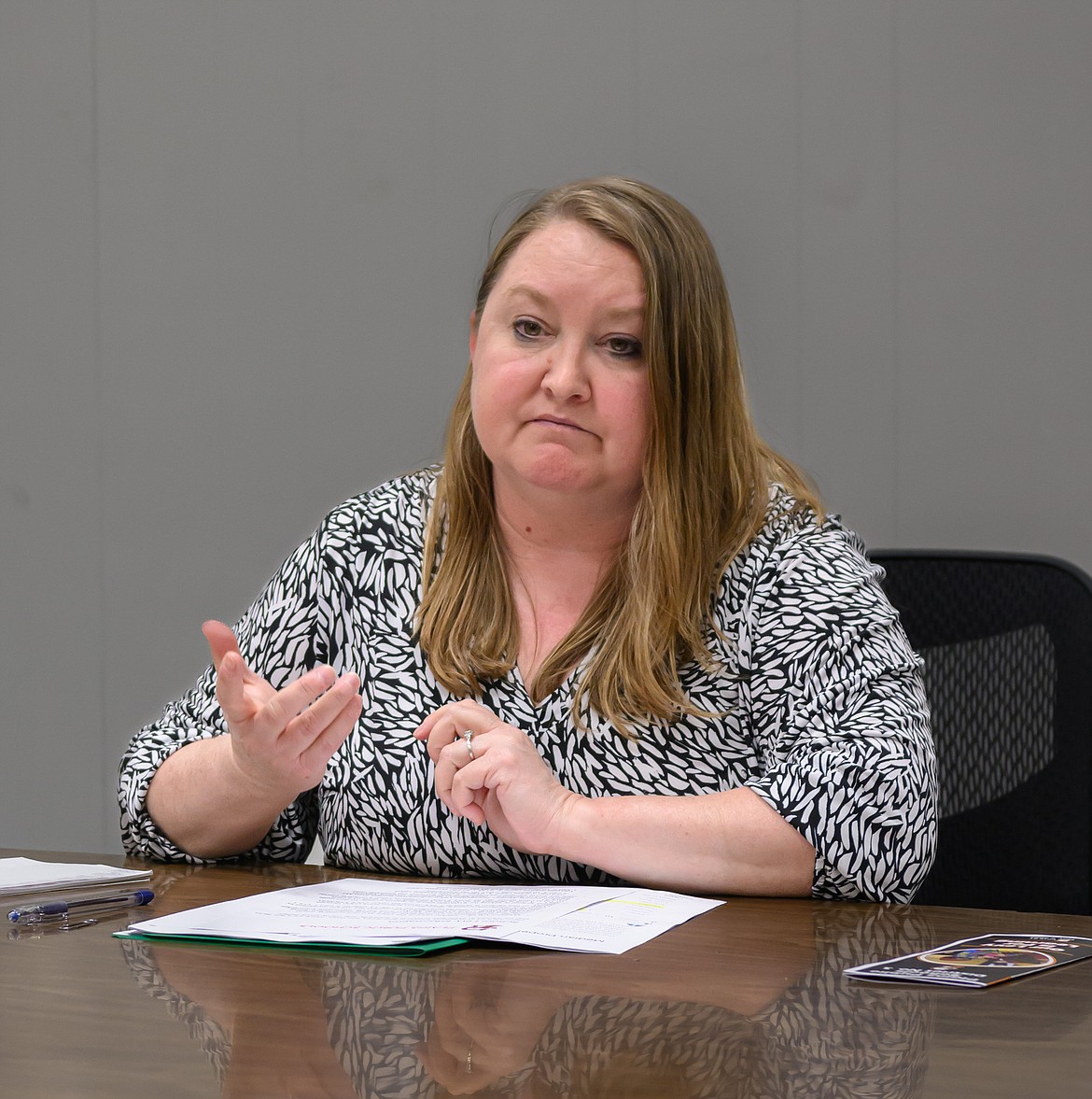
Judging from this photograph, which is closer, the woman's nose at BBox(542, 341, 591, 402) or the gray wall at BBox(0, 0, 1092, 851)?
the woman's nose at BBox(542, 341, 591, 402)

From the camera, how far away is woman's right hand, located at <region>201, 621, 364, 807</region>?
4.45 feet

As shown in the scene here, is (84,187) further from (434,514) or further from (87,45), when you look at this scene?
(434,514)

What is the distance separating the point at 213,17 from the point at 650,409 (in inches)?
69.0

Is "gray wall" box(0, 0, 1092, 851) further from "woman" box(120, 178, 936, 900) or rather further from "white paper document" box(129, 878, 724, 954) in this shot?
"white paper document" box(129, 878, 724, 954)

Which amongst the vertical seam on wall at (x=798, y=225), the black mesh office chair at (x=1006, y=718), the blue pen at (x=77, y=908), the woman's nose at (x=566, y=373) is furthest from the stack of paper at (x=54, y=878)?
the vertical seam on wall at (x=798, y=225)

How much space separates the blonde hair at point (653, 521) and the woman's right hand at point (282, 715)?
0.24 meters

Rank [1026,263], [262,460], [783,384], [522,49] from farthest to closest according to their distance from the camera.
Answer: [262,460] < [522,49] < [783,384] < [1026,263]

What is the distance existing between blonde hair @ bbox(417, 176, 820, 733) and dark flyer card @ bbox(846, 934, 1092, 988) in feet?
1.72

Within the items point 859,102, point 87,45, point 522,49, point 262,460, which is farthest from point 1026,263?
point 87,45

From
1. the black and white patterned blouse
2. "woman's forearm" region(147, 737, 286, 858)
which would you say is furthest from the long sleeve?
"woman's forearm" region(147, 737, 286, 858)

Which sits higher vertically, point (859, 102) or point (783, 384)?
point (859, 102)

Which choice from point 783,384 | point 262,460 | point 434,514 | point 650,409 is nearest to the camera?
point 650,409

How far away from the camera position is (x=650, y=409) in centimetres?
166

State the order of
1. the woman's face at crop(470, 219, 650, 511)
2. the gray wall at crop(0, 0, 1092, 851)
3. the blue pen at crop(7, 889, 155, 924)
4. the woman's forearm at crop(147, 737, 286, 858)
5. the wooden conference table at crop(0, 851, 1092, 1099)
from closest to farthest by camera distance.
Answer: the wooden conference table at crop(0, 851, 1092, 1099)
the blue pen at crop(7, 889, 155, 924)
the woman's forearm at crop(147, 737, 286, 858)
the woman's face at crop(470, 219, 650, 511)
the gray wall at crop(0, 0, 1092, 851)
